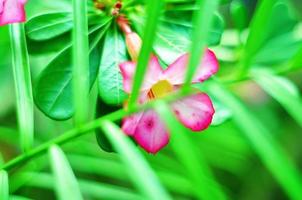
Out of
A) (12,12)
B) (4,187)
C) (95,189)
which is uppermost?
(12,12)

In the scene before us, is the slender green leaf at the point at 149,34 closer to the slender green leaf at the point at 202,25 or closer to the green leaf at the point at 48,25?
the slender green leaf at the point at 202,25

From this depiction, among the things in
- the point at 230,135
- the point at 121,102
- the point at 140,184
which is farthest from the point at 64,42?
the point at 230,135

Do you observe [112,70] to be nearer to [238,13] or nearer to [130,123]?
[130,123]

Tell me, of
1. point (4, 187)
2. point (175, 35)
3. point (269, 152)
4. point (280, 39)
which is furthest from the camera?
point (280, 39)

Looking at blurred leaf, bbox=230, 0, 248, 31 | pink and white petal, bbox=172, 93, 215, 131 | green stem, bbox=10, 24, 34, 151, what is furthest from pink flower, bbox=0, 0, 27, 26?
blurred leaf, bbox=230, 0, 248, 31

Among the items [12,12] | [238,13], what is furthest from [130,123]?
[238,13]

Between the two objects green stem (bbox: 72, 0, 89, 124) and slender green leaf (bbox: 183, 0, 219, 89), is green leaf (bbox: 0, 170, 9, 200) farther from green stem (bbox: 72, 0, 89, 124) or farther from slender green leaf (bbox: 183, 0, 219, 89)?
slender green leaf (bbox: 183, 0, 219, 89)

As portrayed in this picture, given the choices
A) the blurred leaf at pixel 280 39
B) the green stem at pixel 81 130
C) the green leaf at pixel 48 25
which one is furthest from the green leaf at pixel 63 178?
the blurred leaf at pixel 280 39
